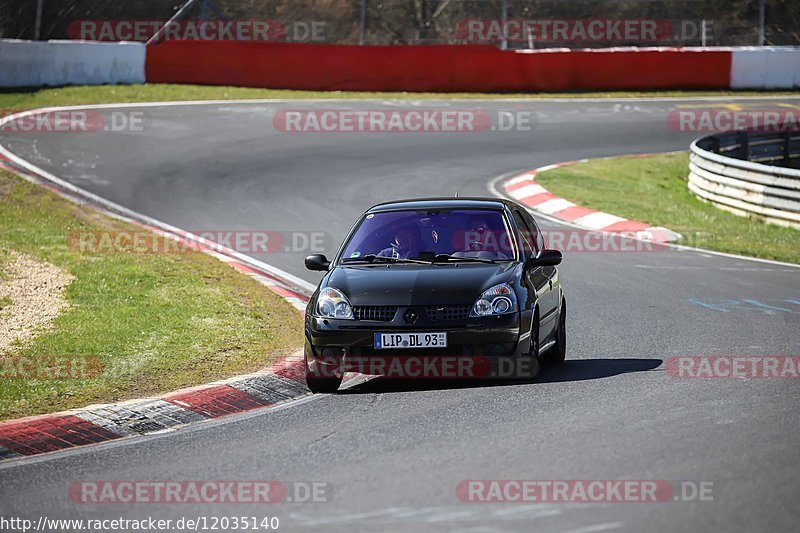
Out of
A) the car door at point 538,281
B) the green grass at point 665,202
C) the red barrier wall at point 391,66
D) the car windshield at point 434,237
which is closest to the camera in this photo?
the car door at point 538,281

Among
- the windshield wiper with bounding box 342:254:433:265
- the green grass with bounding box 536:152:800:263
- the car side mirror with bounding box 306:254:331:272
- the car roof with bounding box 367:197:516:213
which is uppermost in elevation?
the car roof with bounding box 367:197:516:213

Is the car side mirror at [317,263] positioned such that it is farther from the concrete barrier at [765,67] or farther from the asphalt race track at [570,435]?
the concrete barrier at [765,67]

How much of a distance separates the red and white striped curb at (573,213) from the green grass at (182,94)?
35.1 feet

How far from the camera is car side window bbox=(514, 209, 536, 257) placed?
1034 centimetres

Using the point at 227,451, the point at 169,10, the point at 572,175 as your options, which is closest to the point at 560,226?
the point at 572,175

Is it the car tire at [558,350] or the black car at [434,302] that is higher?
the black car at [434,302]

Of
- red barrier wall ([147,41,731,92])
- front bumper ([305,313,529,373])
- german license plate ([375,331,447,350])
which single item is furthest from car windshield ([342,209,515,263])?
red barrier wall ([147,41,731,92])

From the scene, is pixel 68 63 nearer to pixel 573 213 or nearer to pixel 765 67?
pixel 573 213

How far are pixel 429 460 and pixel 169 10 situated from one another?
2967cm

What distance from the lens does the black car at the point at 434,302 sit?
9.06 m

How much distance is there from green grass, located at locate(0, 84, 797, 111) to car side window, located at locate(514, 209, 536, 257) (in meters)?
19.6

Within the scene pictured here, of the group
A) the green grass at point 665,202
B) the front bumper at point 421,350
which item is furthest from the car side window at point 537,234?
Answer: the green grass at point 665,202

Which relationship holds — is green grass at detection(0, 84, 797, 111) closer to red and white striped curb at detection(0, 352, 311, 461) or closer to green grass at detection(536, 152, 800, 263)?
green grass at detection(536, 152, 800, 263)

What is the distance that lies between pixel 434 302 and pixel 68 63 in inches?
954
